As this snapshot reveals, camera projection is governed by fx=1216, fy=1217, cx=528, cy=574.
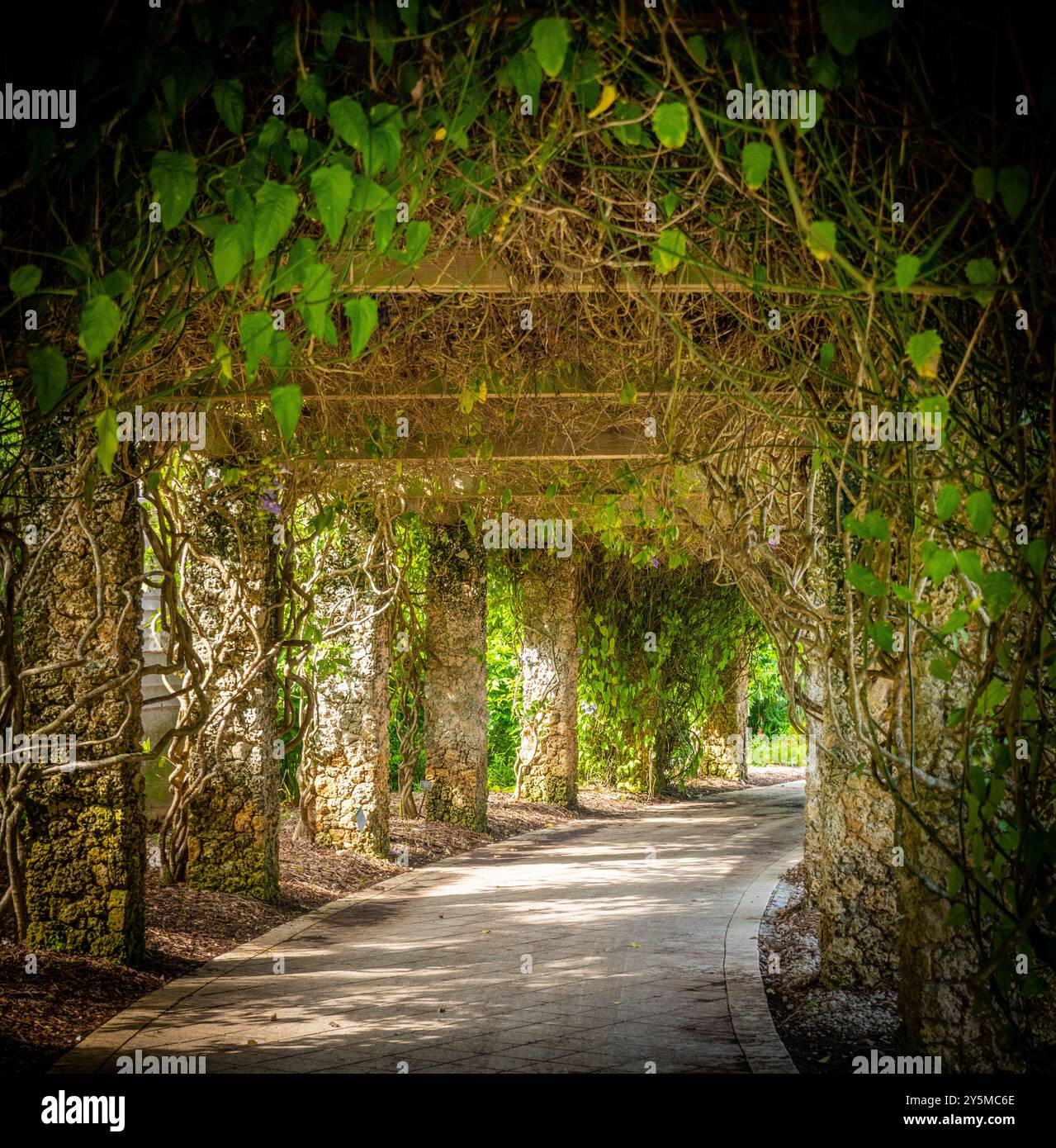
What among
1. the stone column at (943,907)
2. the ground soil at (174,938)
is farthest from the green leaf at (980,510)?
the ground soil at (174,938)

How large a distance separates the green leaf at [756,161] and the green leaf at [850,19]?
0.40 m

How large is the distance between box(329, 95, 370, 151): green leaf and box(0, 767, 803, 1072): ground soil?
3.76m

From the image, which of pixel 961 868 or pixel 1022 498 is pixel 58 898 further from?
pixel 1022 498

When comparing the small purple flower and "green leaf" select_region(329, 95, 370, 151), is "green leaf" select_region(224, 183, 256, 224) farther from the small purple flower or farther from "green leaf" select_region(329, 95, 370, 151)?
the small purple flower

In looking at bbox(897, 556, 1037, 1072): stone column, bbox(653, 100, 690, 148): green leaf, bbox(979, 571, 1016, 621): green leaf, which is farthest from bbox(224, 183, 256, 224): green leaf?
bbox(897, 556, 1037, 1072): stone column

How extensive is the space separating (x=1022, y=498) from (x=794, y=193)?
3.01 feet

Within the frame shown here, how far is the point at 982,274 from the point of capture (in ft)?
8.67

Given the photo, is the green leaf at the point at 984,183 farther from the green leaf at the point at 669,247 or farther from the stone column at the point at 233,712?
the stone column at the point at 233,712

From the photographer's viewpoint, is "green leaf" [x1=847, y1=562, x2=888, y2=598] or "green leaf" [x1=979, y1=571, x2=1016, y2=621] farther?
"green leaf" [x1=847, y1=562, x2=888, y2=598]

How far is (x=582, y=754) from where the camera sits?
1662 centimetres

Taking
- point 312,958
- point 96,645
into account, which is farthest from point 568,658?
point 96,645

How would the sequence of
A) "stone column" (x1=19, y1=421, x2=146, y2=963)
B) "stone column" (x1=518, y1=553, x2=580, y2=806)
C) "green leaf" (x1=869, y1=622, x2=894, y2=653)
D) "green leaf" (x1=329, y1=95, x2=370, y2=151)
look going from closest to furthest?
"green leaf" (x1=329, y1=95, x2=370, y2=151)
"green leaf" (x1=869, y1=622, x2=894, y2=653)
"stone column" (x1=19, y1=421, x2=146, y2=963)
"stone column" (x1=518, y1=553, x2=580, y2=806)

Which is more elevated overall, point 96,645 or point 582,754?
point 96,645

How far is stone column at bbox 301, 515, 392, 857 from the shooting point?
10.2 m
